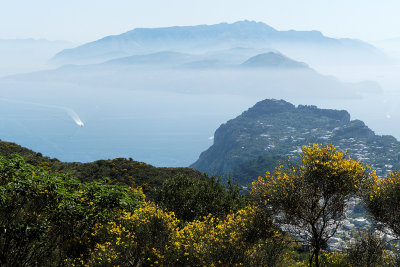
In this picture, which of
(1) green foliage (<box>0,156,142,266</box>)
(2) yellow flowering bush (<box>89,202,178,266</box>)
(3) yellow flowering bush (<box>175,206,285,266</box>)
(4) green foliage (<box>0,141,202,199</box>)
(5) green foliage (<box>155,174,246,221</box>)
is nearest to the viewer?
(1) green foliage (<box>0,156,142,266</box>)

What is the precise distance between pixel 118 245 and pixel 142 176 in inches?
1566

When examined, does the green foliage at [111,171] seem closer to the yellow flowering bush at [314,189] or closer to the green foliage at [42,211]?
the green foliage at [42,211]

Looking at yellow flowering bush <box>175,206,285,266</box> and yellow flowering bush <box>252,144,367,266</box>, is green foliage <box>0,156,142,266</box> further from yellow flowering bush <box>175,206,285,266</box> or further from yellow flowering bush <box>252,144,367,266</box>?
yellow flowering bush <box>252,144,367,266</box>

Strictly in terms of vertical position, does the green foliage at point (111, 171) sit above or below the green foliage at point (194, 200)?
below

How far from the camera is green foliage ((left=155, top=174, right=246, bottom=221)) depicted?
84.0ft

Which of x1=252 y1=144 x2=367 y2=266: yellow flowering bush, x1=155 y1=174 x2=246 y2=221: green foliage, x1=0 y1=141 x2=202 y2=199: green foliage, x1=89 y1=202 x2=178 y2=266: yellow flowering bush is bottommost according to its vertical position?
x1=0 y1=141 x2=202 y2=199: green foliage

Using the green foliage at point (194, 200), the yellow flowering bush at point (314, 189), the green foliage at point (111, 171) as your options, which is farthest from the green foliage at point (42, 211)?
the green foliage at point (111, 171)

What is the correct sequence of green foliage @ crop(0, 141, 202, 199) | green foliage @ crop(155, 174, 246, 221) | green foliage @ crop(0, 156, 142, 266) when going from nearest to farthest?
1. green foliage @ crop(0, 156, 142, 266)
2. green foliage @ crop(155, 174, 246, 221)
3. green foliage @ crop(0, 141, 202, 199)

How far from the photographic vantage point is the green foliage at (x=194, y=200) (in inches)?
1008

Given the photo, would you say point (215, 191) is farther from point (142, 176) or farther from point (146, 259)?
point (142, 176)

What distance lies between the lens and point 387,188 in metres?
13.7

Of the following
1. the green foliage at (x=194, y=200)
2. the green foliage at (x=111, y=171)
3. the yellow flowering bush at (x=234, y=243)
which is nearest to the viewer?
the yellow flowering bush at (x=234, y=243)

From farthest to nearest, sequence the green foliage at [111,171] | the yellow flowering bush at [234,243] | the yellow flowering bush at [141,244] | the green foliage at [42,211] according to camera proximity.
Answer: the green foliage at [111,171] → the yellow flowering bush at [141,244] → the yellow flowering bush at [234,243] → the green foliage at [42,211]

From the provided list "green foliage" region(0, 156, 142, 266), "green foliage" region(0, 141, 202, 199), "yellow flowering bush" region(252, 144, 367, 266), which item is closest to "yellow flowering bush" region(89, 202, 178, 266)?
"green foliage" region(0, 156, 142, 266)
